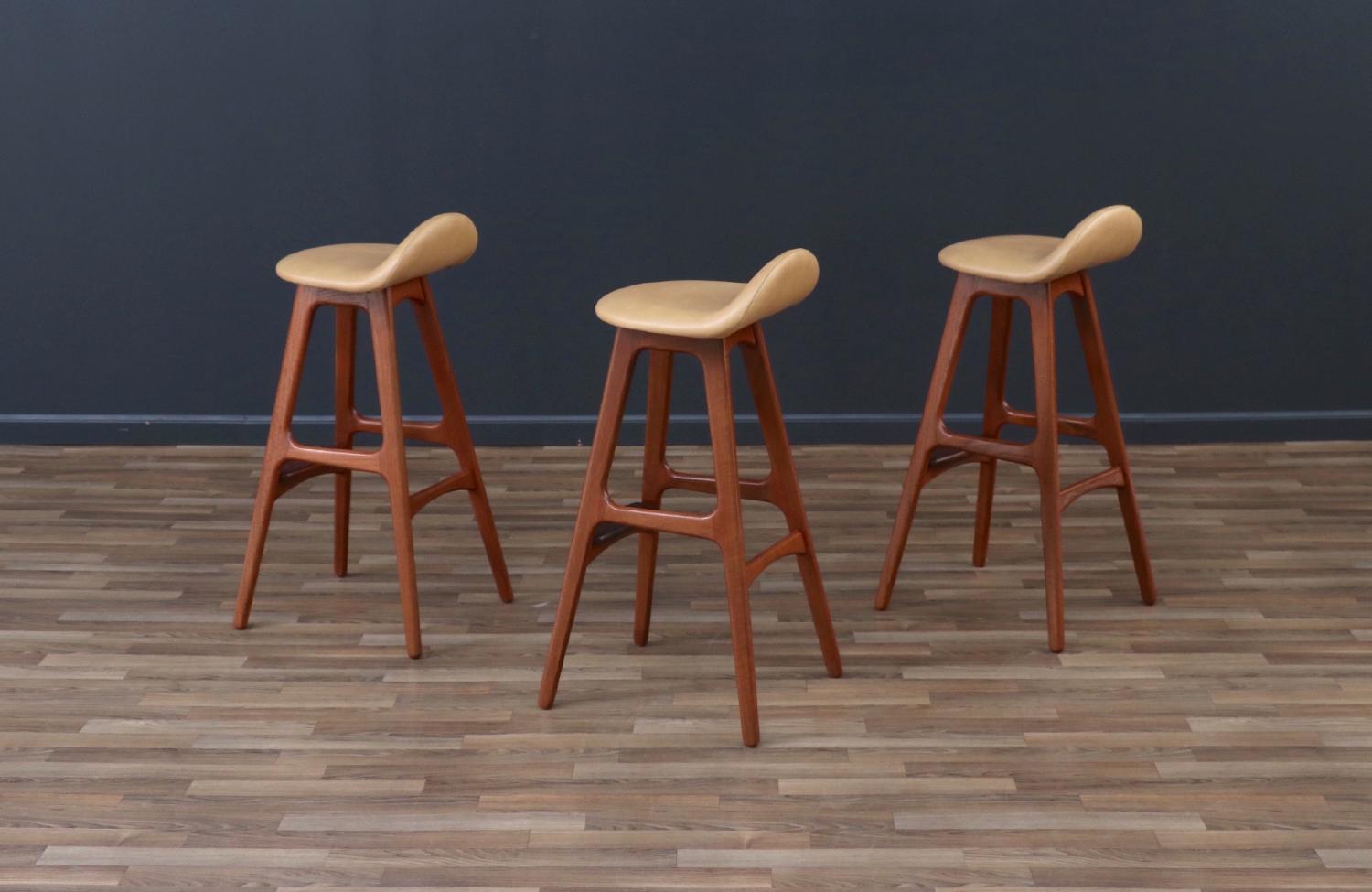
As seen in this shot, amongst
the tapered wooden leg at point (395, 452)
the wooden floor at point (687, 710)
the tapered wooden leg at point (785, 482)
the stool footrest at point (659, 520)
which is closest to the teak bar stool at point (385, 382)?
the tapered wooden leg at point (395, 452)

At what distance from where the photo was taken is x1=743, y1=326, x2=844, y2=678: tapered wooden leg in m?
2.75

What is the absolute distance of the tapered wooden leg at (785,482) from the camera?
108 inches

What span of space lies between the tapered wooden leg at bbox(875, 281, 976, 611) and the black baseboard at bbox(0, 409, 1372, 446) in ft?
3.58

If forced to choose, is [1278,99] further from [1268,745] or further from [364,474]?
[364,474]

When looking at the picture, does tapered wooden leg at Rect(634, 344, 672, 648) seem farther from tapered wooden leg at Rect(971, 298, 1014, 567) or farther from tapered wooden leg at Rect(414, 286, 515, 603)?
tapered wooden leg at Rect(971, 298, 1014, 567)

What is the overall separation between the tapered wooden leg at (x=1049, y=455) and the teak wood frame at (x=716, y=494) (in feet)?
1.61

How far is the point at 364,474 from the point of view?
4.22 metres

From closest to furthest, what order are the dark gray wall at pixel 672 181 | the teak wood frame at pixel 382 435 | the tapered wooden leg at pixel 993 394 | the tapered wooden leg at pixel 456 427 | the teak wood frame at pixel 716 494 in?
1. the teak wood frame at pixel 716 494
2. the teak wood frame at pixel 382 435
3. the tapered wooden leg at pixel 456 427
4. the tapered wooden leg at pixel 993 394
5. the dark gray wall at pixel 672 181

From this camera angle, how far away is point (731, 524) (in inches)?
104

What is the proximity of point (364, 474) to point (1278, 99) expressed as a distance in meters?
2.81

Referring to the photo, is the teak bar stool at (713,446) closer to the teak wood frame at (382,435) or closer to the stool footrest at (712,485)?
the stool footrest at (712,485)

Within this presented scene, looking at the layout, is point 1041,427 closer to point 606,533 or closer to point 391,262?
point 606,533

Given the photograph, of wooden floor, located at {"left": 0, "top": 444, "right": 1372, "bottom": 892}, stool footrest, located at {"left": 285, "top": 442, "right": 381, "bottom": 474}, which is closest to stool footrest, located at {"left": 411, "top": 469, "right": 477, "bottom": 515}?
stool footrest, located at {"left": 285, "top": 442, "right": 381, "bottom": 474}

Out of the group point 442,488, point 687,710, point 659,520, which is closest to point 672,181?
point 442,488
